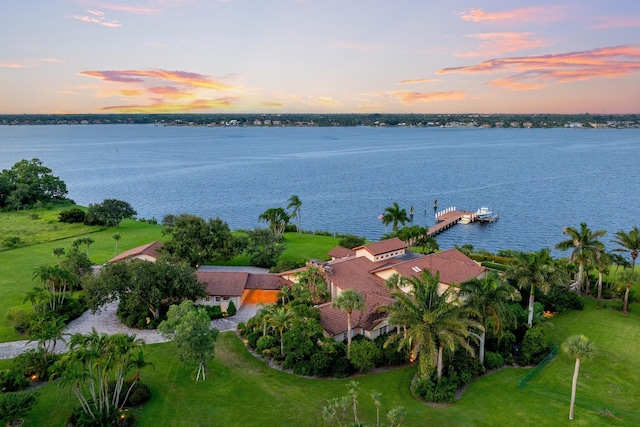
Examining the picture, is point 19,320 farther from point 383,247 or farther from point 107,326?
point 383,247

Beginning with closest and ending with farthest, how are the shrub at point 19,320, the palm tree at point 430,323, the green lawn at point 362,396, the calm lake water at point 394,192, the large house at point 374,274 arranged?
the green lawn at point 362,396 < the palm tree at point 430,323 < the large house at point 374,274 < the shrub at point 19,320 < the calm lake water at point 394,192

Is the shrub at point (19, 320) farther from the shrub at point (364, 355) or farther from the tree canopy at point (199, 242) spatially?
the shrub at point (364, 355)

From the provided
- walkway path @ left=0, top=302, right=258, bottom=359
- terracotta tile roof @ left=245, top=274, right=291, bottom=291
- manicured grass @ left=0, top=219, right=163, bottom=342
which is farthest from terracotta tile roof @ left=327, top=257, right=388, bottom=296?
manicured grass @ left=0, top=219, right=163, bottom=342

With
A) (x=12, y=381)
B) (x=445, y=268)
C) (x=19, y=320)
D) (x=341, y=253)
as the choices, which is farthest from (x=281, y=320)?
(x=341, y=253)

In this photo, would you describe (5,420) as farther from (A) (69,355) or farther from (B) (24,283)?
(B) (24,283)

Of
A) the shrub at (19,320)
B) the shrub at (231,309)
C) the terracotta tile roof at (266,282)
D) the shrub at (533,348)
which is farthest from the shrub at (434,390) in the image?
the shrub at (19,320)

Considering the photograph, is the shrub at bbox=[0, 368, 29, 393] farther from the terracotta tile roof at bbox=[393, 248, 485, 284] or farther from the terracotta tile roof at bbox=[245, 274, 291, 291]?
the terracotta tile roof at bbox=[393, 248, 485, 284]
